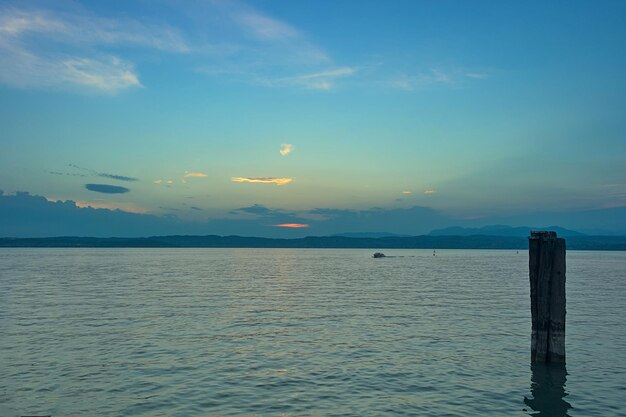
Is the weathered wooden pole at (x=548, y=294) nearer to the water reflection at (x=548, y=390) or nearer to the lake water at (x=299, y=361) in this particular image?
the water reflection at (x=548, y=390)

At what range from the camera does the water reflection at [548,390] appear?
1520 cm

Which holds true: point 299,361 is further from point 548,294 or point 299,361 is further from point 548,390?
point 548,294

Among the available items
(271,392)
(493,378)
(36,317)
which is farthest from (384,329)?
(36,317)

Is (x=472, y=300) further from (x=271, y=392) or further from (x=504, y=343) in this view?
(x=271, y=392)

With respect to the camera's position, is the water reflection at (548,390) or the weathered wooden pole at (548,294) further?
the weathered wooden pole at (548,294)

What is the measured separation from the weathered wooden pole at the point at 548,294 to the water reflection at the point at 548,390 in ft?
1.48

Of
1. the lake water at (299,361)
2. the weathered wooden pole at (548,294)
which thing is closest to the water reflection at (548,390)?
the lake water at (299,361)

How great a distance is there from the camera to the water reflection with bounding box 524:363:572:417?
599 inches

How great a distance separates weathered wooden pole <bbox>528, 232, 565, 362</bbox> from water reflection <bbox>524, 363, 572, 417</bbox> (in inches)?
Answer: 17.7

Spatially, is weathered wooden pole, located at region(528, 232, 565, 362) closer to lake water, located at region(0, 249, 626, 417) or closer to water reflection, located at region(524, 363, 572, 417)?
water reflection, located at region(524, 363, 572, 417)

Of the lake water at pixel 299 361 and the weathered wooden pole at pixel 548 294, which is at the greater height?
the weathered wooden pole at pixel 548 294

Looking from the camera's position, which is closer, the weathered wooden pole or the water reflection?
the water reflection

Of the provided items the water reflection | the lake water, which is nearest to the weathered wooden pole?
the water reflection

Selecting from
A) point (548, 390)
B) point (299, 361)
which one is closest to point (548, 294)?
point (548, 390)
